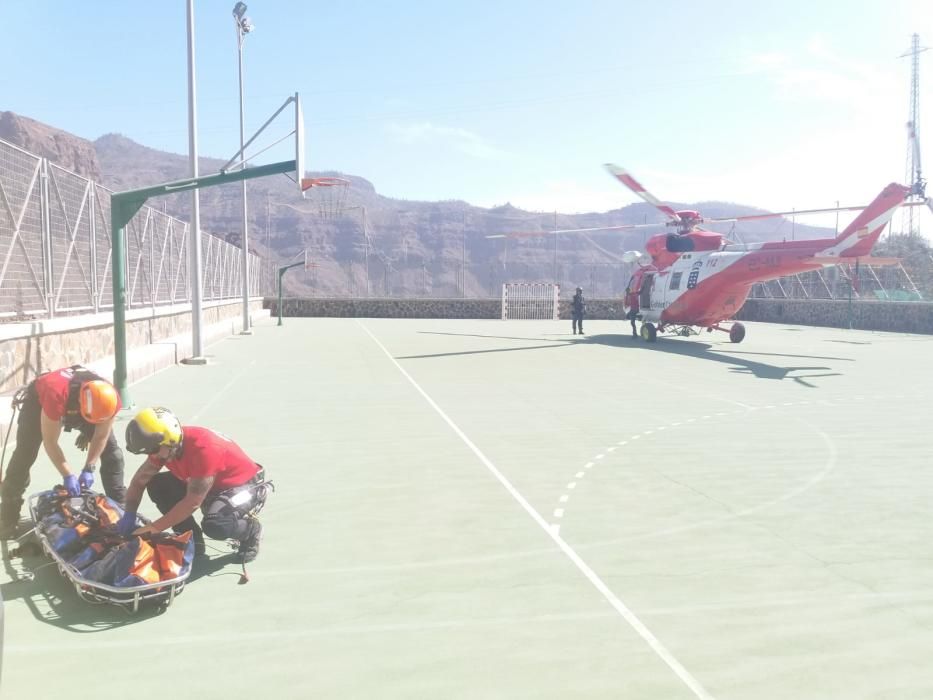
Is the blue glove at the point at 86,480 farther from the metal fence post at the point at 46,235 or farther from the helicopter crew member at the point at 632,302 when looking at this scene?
the helicopter crew member at the point at 632,302

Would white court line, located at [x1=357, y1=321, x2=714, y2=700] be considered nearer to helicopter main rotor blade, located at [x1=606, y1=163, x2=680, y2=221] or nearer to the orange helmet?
the orange helmet

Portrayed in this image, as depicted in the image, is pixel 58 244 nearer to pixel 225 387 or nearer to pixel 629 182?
pixel 225 387

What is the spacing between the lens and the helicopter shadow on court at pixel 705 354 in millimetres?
17797

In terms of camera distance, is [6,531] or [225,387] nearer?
[6,531]

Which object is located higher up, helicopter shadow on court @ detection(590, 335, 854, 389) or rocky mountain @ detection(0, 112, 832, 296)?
rocky mountain @ detection(0, 112, 832, 296)

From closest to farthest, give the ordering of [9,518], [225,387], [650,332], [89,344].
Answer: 1. [9,518]
2. [89,344]
3. [225,387]
4. [650,332]

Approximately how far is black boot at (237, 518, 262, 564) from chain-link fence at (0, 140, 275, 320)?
6.52 metres

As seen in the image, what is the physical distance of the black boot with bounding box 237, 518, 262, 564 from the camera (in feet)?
17.5

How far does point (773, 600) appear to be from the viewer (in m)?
4.90

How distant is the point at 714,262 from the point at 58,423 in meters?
22.0

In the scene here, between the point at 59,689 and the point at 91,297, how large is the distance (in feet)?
36.5

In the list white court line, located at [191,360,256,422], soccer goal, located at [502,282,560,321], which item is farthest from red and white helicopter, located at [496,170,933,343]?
soccer goal, located at [502,282,560,321]

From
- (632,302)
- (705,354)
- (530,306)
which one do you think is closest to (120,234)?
(705,354)

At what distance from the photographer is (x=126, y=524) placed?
500 cm
